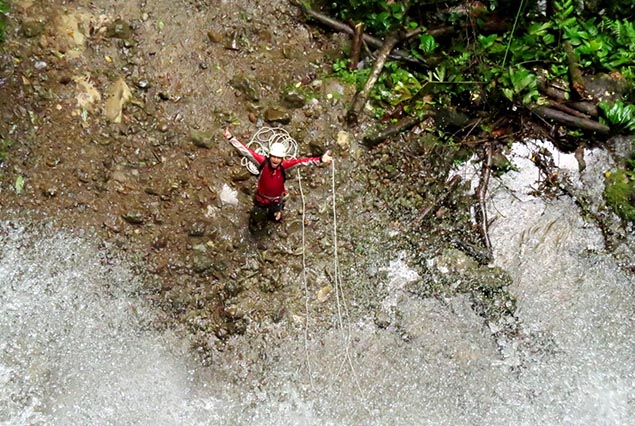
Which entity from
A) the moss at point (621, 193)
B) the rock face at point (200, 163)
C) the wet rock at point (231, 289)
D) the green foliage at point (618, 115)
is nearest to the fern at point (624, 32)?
the green foliage at point (618, 115)

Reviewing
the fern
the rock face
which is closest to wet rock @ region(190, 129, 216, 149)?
the rock face

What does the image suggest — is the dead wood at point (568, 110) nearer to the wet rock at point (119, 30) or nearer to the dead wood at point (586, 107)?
the dead wood at point (586, 107)

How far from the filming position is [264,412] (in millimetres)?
5000

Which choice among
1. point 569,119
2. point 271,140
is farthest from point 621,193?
point 271,140

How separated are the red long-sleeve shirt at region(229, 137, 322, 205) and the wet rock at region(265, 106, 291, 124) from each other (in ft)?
2.82

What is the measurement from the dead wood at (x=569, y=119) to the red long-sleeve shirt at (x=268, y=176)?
2.63 metres

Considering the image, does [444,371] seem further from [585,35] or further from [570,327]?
[585,35]

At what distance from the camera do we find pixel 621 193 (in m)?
5.94

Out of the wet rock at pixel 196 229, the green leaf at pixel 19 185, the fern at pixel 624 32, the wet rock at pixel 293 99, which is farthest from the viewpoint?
the fern at pixel 624 32

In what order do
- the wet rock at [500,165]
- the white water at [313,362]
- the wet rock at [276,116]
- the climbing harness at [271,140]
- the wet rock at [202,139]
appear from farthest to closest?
the wet rock at [500,165] → the wet rock at [276,116] → the climbing harness at [271,140] → the wet rock at [202,139] → the white water at [313,362]

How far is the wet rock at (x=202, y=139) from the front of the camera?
5629mm

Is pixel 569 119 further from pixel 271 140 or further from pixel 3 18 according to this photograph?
pixel 3 18

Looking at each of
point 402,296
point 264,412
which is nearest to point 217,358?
point 264,412

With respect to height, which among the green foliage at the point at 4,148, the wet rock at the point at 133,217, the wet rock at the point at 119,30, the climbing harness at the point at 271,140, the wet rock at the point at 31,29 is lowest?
the wet rock at the point at 133,217
